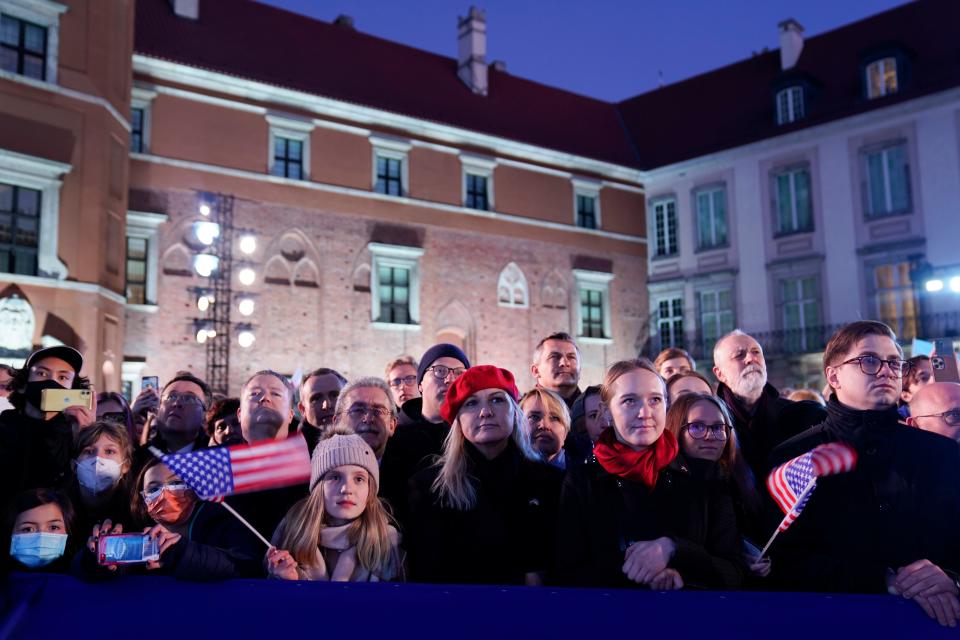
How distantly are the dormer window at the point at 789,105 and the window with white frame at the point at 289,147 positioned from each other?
14798 millimetres

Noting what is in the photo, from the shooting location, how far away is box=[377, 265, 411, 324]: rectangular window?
2322 centimetres

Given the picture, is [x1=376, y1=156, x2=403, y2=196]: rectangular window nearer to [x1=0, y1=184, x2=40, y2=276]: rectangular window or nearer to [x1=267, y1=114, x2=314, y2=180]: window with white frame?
[x1=267, y1=114, x2=314, y2=180]: window with white frame

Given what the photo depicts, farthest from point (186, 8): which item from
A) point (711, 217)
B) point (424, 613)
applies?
point (424, 613)

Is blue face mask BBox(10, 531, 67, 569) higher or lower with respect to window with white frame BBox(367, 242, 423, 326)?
lower

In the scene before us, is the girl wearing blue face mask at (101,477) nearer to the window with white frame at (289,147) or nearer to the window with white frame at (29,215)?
the window with white frame at (29,215)

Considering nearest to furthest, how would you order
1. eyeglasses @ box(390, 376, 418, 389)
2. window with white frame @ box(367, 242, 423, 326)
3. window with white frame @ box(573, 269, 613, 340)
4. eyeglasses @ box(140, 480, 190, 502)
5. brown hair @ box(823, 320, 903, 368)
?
brown hair @ box(823, 320, 903, 368) → eyeglasses @ box(140, 480, 190, 502) → eyeglasses @ box(390, 376, 418, 389) → window with white frame @ box(367, 242, 423, 326) → window with white frame @ box(573, 269, 613, 340)

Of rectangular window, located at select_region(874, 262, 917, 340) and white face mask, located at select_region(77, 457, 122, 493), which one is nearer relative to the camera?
white face mask, located at select_region(77, 457, 122, 493)

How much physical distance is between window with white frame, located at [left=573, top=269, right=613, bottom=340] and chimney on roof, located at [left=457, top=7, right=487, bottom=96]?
7068 mm

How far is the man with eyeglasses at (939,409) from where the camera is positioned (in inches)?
171

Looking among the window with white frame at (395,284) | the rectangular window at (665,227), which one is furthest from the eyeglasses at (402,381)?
the rectangular window at (665,227)

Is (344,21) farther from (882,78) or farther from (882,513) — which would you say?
(882,513)

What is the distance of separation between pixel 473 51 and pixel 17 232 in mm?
16846

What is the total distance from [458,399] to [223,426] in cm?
219

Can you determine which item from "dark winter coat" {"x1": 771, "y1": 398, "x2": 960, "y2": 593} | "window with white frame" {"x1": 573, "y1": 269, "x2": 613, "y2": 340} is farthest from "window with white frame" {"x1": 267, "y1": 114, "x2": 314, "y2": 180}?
"dark winter coat" {"x1": 771, "y1": 398, "x2": 960, "y2": 593}
